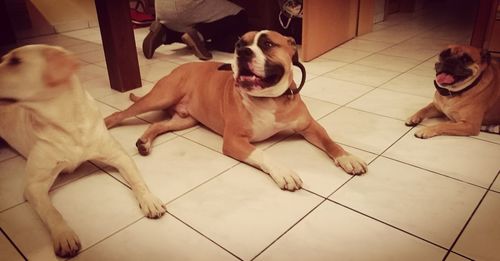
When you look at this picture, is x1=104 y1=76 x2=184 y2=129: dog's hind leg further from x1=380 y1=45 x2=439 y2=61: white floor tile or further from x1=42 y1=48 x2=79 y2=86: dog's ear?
x1=380 y1=45 x2=439 y2=61: white floor tile

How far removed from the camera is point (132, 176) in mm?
1635

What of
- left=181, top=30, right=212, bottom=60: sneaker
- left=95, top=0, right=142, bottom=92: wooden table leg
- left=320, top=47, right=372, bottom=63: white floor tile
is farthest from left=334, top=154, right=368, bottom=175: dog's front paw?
Result: left=181, top=30, right=212, bottom=60: sneaker

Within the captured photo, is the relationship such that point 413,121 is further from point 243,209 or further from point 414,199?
point 243,209

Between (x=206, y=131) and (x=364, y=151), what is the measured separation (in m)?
0.90

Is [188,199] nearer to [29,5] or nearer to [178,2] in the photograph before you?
[178,2]

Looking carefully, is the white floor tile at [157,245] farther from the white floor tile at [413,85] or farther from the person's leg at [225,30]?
the person's leg at [225,30]

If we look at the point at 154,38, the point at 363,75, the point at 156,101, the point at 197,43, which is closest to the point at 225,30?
the point at 197,43

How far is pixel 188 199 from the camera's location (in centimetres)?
162

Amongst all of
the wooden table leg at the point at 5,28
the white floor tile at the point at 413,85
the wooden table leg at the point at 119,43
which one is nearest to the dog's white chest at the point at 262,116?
the white floor tile at the point at 413,85

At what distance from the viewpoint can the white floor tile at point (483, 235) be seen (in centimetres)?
127

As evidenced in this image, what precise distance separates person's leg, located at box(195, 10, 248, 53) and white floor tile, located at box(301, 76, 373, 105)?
4.07ft

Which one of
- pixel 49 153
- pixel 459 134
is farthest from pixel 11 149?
pixel 459 134

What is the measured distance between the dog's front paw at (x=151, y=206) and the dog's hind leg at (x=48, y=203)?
0.26m

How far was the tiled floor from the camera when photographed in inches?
52.5
